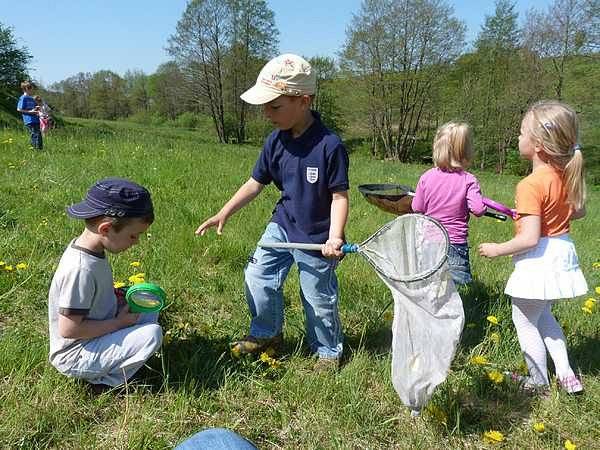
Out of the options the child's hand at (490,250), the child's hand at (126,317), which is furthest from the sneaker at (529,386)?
the child's hand at (126,317)

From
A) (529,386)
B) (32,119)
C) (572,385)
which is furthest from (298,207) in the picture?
(32,119)

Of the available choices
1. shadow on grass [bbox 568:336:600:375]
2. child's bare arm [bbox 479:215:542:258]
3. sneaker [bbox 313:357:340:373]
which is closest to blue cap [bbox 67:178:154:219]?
sneaker [bbox 313:357:340:373]

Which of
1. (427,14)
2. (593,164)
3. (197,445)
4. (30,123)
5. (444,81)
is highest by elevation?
(427,14)

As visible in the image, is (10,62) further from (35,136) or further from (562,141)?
(562,141)

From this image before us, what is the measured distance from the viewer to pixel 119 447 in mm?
2133

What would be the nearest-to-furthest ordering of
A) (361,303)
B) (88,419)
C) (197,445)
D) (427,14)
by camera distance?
(197,445)
(88,419)
(361,303)
(427,14)

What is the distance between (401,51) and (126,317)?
3567cm

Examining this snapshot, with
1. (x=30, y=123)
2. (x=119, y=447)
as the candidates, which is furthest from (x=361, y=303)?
(x=30, y=123)

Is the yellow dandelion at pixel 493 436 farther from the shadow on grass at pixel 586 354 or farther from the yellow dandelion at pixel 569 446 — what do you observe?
the shadow on grass at pixel 586 354

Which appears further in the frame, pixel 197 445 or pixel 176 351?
pixel 176 351

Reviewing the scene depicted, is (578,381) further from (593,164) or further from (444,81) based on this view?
(444,81)

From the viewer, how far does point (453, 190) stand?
3568mm

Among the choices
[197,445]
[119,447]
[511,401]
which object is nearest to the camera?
[197,445]

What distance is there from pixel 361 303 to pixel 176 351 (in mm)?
1422
